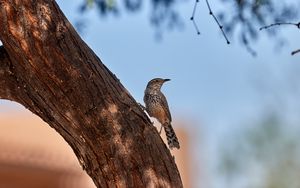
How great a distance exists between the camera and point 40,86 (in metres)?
2.94

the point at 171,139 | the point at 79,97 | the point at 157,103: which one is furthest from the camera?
the point at 157,103

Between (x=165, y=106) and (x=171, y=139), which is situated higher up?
(x=165, y=106)

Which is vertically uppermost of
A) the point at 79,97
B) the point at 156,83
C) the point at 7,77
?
the point at 156,83

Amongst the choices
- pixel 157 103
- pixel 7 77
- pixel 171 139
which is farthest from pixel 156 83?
pixel 7 77

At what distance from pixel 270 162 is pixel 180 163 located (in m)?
1.98

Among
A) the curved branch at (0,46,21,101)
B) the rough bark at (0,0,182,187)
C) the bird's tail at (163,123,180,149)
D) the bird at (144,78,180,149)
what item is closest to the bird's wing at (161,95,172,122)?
the bird at (144,78,180,149)

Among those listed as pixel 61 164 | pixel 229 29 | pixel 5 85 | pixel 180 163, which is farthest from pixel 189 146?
pixel 5 85

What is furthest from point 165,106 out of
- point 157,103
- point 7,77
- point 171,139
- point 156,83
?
point 7,77

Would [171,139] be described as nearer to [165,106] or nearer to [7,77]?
[165,106]

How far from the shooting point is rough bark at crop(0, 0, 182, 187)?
9.45ft

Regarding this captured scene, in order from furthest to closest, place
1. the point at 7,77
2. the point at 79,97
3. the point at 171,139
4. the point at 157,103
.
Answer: the point at 157,103
the point at 171,139
the point at 7,77
the point at 79,97

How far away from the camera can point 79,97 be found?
297 centimetres

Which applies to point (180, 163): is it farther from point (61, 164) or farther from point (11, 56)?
point (11, 56)

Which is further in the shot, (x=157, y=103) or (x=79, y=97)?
(x=157, y=103)
